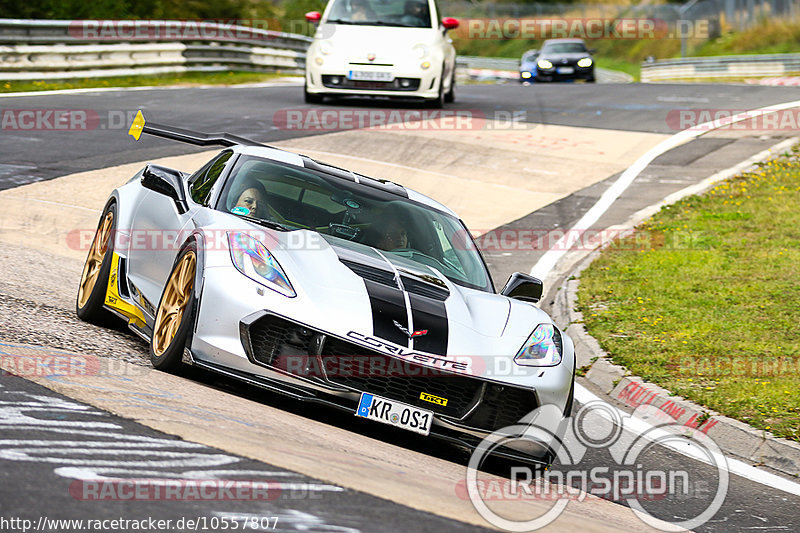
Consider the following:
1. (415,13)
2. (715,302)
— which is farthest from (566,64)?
(715,302)

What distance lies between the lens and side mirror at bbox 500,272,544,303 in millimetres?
6699

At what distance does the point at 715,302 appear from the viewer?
9742mm

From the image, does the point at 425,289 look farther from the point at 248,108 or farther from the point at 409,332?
the point at 248,108

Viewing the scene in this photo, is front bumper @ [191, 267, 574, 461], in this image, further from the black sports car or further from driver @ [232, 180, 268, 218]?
the black sports car

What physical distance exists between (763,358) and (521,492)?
369 centimetres

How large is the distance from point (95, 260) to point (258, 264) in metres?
2.24

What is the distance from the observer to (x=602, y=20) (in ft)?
221

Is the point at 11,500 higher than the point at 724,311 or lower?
higher

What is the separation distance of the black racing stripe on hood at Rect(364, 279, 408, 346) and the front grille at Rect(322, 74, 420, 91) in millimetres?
12990

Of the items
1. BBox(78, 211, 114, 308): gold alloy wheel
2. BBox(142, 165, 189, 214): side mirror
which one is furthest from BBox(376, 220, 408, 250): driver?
BBox(78, 211, 114, 308): gold alloy wheel

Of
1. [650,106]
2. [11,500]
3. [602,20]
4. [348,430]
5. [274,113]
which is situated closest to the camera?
[11,500]

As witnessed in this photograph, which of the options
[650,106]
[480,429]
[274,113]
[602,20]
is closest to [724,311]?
[480,429]

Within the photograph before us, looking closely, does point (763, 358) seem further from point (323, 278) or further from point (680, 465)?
point (323, 278)

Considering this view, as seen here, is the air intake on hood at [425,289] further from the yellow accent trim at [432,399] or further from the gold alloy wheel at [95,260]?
the gold alloy wheel at [95,260]
